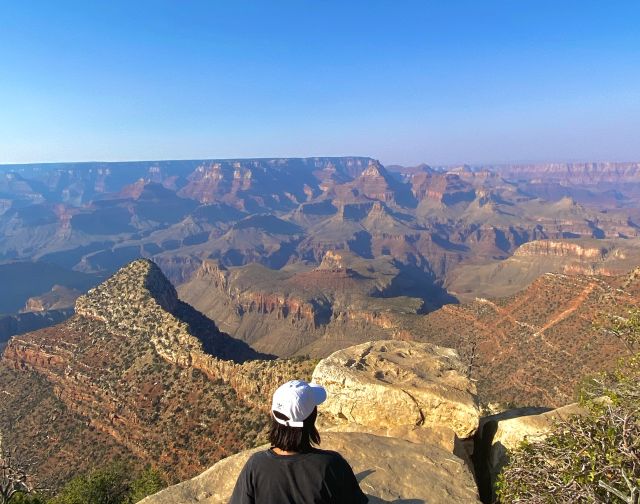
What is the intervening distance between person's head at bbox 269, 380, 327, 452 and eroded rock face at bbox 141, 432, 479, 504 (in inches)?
214

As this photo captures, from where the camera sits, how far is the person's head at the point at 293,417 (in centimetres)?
665

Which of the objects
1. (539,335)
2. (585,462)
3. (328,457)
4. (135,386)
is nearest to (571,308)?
(539,335)

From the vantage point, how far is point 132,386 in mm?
52469

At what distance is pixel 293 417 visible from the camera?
6.64 metres

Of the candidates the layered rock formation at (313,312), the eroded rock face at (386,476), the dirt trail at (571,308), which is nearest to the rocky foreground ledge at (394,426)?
the eroded rock face at (386,476)

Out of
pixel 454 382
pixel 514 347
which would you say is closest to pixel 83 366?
pixel 454 382

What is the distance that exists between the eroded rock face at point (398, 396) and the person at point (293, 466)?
11.2 meters

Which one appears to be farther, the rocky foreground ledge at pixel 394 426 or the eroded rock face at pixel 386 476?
the rocky foreground ledge at pixel 394 426

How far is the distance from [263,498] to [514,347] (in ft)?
260

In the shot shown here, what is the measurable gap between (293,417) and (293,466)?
0.79m

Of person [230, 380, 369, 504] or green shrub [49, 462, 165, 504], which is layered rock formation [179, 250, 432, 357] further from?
person [230, 380, 369, 504]

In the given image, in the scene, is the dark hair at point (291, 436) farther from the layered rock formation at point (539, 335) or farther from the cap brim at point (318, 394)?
the layered rock formation at point (539, 335)

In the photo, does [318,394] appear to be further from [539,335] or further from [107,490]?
[539,335]

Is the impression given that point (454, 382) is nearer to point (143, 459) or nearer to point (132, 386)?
point (143, 459)
